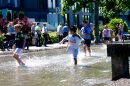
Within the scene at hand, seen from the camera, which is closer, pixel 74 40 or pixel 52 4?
pixel 74 40

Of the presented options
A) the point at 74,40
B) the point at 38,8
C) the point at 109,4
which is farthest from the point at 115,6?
the point at 74,40

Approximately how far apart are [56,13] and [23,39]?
133ft

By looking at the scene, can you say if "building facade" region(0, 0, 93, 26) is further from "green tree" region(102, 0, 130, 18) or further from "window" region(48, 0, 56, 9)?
"green tree" region(102, 0, 130, 18)

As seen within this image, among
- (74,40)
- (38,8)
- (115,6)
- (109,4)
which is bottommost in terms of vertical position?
(74,40)

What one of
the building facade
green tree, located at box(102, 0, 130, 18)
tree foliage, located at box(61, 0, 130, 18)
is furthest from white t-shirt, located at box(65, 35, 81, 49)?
the building facade

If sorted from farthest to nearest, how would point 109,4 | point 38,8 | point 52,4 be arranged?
1. point 52,4
2. point 38,8
3. point 109,4

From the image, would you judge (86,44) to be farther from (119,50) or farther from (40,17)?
(40,17)

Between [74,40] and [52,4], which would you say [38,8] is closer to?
[52,4]

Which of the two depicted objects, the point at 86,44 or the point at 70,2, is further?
the point at 70,2

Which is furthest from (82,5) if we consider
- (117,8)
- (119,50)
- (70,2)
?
(119,50)

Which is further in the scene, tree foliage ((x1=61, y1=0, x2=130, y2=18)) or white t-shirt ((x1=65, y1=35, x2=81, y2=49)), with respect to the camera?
tree foliage ((x1=61, y1=0, x2=130, y2=18))

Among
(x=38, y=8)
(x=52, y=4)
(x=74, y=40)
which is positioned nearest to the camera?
(x=74, y=40)

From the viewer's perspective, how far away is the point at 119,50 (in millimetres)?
8438

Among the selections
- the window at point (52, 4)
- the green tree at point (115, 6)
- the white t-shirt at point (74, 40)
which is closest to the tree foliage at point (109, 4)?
the green tree at point (115, 6)
